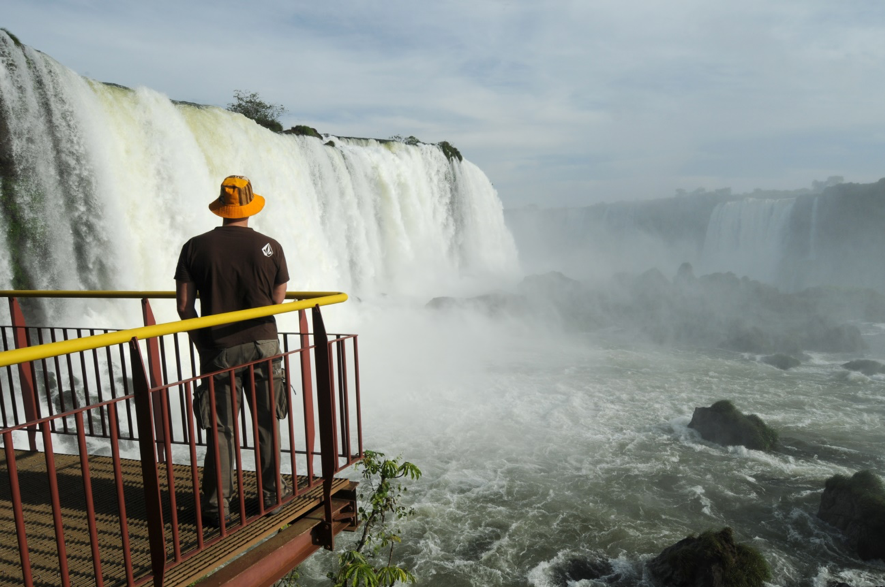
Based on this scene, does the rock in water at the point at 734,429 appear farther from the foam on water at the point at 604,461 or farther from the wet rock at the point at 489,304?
the wet rock at the point at 489,304

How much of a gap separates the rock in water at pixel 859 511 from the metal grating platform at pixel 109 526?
789cm

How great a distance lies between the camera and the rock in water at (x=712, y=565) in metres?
7.04

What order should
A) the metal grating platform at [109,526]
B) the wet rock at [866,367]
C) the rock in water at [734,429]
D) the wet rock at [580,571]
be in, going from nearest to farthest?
the metal grating platform at [109,526], the wet rock at [580,571], the rock in water at [734,429], the wet rock at [866,367]

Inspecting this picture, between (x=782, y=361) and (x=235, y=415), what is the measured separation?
20.0 m

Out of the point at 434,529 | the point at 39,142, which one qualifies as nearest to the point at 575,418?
the point at 434,529

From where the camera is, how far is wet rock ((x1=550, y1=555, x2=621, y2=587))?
7.57 m

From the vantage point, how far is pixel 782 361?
19.2 meters

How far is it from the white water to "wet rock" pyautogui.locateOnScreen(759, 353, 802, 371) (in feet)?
1.27

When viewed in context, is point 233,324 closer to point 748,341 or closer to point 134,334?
point 134,334

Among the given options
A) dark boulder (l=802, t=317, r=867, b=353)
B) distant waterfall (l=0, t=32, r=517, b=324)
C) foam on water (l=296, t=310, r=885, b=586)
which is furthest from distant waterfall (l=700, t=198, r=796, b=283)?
distant waterfall (l=0, t=32, r=517, b=324)

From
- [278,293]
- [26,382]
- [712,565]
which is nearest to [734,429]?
[712,565]

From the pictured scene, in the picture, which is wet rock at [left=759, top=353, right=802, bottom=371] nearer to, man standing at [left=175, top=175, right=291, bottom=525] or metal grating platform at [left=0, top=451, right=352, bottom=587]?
metal grating platform at [left=0, top=451, right=352, bottom=587]

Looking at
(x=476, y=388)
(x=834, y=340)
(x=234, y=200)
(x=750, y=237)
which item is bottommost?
(x=834, y=340)

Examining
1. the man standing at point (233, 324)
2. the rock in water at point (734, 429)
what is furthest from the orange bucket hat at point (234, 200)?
the rock in water at point (734, 429)
